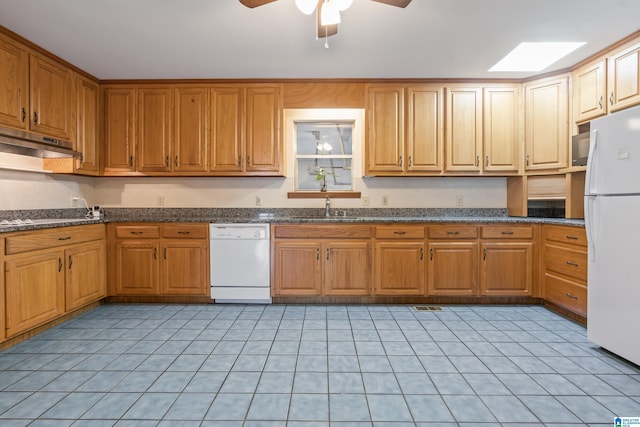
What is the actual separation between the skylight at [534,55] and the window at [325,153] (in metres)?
1.71

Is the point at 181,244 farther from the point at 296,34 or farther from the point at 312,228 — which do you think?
the point at 296,34

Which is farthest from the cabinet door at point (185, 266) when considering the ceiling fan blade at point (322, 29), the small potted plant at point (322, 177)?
the ceiling fan blade at point (322, 29)

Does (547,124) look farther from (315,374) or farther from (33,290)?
(33,290)

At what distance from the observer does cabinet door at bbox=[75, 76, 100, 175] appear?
11.1 ft

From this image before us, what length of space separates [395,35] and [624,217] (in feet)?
6.81

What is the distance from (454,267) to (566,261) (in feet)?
3.14

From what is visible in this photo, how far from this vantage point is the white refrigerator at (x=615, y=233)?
2.06 m

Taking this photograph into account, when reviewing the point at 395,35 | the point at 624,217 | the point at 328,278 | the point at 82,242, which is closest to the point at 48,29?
the point at 82,242

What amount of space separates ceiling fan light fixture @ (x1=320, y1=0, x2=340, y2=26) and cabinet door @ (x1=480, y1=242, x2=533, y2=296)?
259 cm

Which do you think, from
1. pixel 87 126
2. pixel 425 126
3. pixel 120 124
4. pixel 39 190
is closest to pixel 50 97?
pixel 87 126

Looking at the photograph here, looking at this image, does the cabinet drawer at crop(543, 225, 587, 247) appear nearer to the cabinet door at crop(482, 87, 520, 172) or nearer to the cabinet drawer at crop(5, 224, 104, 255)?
the cabinet door at crop(482, 87, 520, 172)

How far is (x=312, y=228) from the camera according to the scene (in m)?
3.43

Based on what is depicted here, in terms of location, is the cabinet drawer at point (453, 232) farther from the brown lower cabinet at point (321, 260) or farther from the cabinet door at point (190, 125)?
the cabinet door at point (190, 125)

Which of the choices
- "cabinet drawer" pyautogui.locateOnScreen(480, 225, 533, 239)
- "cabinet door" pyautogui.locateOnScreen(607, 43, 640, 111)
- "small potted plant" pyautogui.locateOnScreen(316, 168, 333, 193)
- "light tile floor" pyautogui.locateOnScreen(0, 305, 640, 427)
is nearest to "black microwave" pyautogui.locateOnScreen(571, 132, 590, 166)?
"cabinet door" pyautogui.locateOnScreen(607, 43, 640, 111)
